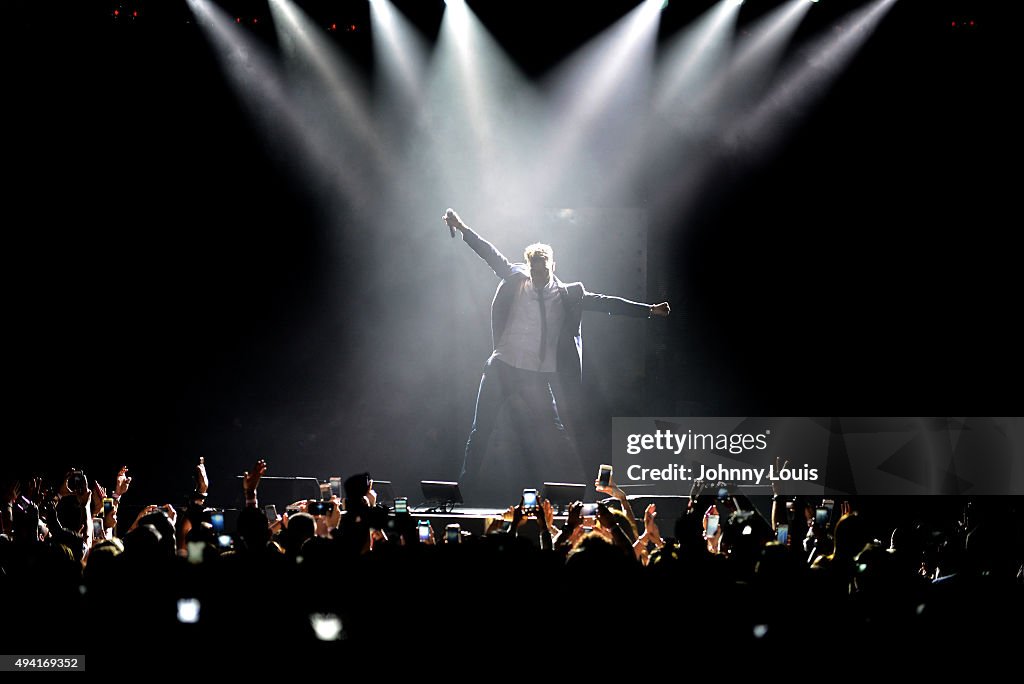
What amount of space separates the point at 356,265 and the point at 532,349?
270cm

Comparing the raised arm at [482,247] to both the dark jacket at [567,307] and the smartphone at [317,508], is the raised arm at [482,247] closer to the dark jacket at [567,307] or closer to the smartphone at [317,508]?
the dark jacket at [567,307]

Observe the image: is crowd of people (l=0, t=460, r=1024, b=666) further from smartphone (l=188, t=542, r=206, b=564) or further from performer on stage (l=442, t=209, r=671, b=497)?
performer on stage (l=442, t=209, r=671, b=497)

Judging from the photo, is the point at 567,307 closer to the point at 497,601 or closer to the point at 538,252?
the point at 538,252

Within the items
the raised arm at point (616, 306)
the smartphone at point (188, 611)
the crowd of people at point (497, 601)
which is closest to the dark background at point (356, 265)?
the raised arm at point (616, 306)

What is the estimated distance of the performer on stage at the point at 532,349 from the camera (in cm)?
827

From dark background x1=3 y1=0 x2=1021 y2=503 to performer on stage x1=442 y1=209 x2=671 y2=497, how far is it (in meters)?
1.20

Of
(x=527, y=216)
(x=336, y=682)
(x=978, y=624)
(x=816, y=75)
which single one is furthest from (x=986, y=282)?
(x=336, y=682)

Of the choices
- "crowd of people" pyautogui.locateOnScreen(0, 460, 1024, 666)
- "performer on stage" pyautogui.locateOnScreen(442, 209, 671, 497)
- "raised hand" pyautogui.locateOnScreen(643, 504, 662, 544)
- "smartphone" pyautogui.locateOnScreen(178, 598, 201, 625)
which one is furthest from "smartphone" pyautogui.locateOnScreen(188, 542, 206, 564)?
"performer on stage" pyautogui.locateOnScreen(442, 209, 671, 497)

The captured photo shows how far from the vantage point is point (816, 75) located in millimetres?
8961

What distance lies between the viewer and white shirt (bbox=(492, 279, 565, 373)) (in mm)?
8320

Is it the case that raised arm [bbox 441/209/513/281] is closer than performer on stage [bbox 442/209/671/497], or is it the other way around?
raised arm [bbox 441/209/513/281]

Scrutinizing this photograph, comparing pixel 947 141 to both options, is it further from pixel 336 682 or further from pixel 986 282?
pixel 336 682

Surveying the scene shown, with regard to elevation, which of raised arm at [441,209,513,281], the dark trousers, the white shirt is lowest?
the dark trousers

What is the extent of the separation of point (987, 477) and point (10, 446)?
1037 centimetres
